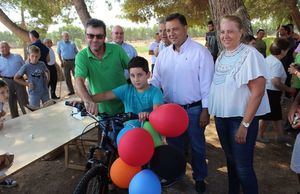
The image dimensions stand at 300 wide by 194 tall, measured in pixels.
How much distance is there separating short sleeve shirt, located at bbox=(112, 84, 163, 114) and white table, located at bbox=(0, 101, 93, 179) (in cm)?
79

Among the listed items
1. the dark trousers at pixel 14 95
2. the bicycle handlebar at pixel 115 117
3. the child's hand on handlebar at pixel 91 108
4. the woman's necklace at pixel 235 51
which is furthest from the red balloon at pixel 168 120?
the dark trousers at pixel 14 95

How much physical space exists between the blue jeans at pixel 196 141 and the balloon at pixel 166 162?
882 mm

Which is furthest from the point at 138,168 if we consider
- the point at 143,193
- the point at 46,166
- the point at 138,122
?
the point at 46,166

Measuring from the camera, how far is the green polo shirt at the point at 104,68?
3.04 m

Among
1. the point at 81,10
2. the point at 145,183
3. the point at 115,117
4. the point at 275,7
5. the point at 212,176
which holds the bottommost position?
the point at 212,176

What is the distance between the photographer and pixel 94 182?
2.66 m

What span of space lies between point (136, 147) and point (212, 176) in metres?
2.11

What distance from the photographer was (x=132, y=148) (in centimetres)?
218

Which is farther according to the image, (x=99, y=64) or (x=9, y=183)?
(x=9, y=183)

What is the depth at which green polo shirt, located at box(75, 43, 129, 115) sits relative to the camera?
304 cm

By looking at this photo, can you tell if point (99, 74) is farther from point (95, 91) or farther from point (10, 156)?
point (10, 156)

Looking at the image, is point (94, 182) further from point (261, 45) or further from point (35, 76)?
point (261, 45)

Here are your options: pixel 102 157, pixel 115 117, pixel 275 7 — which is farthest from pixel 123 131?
pixel 275 7

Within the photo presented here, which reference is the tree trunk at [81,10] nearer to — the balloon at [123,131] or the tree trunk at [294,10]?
the balloon at [123,131]
